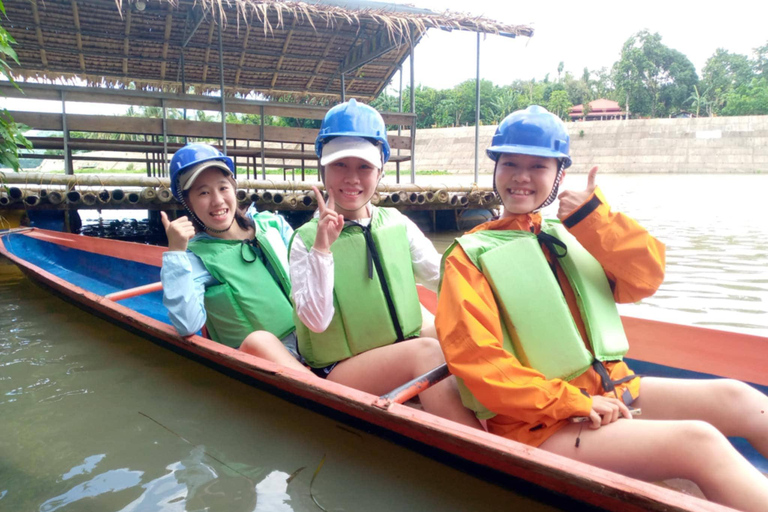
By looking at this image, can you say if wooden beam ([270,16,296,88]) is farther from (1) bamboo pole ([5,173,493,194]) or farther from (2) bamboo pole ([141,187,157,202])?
(2) bamboo pole ([141,187,157,202])

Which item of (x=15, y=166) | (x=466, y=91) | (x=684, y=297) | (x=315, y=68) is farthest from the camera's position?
(x=466, y=91)

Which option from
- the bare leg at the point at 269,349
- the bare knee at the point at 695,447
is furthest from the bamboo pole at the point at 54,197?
the bare knee at the point at 695,447

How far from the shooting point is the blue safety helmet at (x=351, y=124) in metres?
1.86

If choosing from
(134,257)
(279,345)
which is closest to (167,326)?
(279,345)

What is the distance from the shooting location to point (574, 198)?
1.63 meters

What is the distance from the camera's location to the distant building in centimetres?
4008

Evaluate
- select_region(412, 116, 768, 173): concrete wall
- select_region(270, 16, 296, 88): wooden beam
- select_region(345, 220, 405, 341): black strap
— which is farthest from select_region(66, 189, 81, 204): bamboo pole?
select_region(412, 116, 768, 173): concrete wall

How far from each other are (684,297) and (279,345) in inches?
148

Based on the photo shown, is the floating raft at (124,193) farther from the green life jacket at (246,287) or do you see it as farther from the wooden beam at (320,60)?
the green life jacket at (246,287)

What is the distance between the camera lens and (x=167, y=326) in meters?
2.63

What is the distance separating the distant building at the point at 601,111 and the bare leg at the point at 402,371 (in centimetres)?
4190

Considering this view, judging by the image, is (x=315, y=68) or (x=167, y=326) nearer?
(x=167, y=326)

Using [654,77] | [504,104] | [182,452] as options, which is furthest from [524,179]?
[654,77]

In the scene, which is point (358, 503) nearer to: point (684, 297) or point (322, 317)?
point (322, 317)
